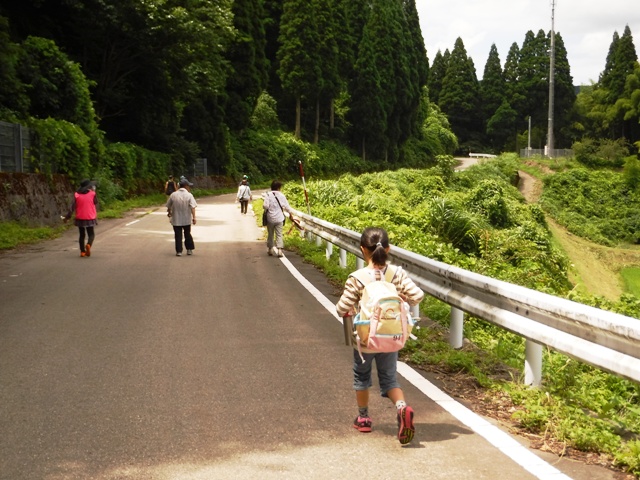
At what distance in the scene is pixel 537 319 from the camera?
19.0 feet

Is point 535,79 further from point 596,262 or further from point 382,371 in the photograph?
point 382,371

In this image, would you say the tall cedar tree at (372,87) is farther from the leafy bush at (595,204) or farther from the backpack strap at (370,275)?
the backpack strap at (370,275)

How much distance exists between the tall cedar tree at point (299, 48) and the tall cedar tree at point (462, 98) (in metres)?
55.3

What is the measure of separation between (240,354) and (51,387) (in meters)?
1.86

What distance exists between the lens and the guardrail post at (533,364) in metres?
5.94

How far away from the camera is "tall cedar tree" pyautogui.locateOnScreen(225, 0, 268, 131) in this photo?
5228cm

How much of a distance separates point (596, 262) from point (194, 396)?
3818cm

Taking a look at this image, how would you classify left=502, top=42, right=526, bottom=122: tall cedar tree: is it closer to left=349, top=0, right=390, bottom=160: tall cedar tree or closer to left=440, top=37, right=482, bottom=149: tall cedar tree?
left=440, top=37, right=482, bottom=149: tall cedar tree

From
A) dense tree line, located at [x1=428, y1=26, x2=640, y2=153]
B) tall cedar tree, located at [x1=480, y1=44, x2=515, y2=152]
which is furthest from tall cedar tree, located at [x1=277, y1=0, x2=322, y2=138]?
tall cedar tree, located at [x1=480, y1=44, x2=515, y2=152]

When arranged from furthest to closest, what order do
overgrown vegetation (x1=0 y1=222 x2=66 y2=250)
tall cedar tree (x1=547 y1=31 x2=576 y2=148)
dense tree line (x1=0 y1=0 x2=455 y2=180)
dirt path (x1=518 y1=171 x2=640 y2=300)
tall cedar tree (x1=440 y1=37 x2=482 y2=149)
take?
tall cedar tree (x1=440 y1=37 x2=482 y2=149), tall cedar tree (x1=547 y1=31 x2=576 y2=148), dirt path (x1=518 y1=171 x2=640 y2=300), dense tree line (x1=0 y1=0 x2=455 y2=180), overgrown vegetation (x1=0 y1=222 x2=66 y2=250)

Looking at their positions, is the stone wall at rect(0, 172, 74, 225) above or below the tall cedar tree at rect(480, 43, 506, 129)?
below

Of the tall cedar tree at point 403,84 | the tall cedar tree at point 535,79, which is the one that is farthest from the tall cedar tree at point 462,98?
the tall cedar tree at point 403,84

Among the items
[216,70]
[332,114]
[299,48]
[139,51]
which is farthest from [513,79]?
[139,51]

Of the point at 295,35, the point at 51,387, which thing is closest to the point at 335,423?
the point at 51,387
